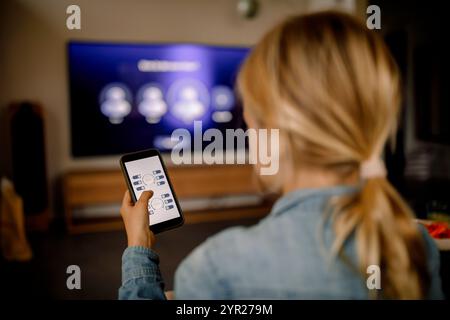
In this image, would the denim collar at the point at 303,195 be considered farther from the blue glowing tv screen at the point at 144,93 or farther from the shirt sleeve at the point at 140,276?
the blue glowing tv screen at the point at 144,93

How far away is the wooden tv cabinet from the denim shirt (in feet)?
7.81

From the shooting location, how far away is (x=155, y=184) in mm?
950

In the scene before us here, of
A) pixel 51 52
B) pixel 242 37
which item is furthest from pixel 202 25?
pixel 51 52

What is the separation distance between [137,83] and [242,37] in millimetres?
843

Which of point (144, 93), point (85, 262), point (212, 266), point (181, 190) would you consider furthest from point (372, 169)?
point (144, 93)

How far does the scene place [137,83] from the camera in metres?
3.26

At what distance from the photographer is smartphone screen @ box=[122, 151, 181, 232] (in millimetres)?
935

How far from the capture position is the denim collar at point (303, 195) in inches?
22.5

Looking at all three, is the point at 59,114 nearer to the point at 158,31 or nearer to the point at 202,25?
the point at 158,31

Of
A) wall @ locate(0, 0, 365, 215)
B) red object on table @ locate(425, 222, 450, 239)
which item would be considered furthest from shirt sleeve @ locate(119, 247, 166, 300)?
wall @ locate(0, 0, 365, 215)

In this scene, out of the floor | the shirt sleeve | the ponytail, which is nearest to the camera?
the ponytail

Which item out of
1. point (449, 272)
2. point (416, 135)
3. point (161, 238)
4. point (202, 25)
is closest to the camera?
point (449, 272)

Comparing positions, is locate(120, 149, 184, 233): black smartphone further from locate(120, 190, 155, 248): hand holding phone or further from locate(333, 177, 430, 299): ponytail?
locate(333, 177, 430, 299): ponytail

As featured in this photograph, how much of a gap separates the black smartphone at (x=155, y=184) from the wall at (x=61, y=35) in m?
2.28
